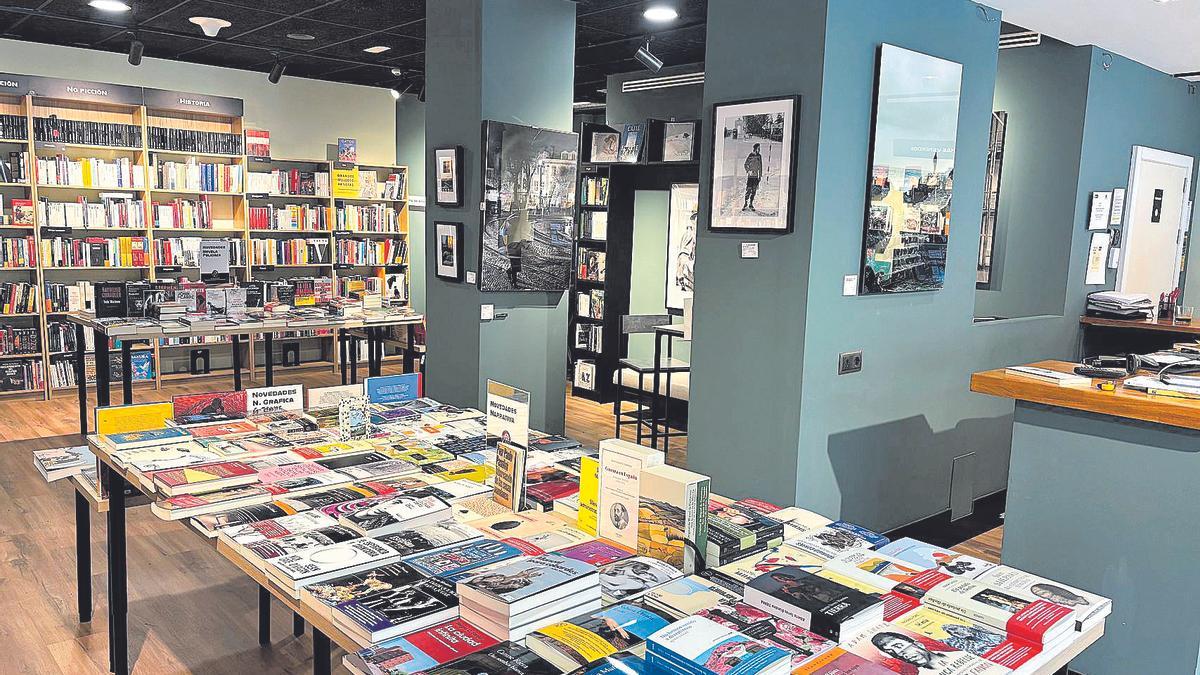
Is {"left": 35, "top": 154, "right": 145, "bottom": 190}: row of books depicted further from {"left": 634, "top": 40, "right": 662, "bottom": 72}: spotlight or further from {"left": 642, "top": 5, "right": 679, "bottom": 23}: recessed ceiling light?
{"left": 642, "top": 5, "right": 679, "bottom": 23}: recessed ceiling light

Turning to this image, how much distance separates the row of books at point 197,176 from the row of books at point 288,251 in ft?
2.14

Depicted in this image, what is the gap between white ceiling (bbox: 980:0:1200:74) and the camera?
4.55m

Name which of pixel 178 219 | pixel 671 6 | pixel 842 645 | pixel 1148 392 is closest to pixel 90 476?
pixel 842 645

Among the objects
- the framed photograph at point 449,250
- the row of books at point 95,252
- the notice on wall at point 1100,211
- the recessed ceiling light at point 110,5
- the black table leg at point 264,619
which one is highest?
the recessed ceiling light at point 110,5

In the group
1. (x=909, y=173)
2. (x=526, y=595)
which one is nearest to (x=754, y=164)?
(x=909, y=173)

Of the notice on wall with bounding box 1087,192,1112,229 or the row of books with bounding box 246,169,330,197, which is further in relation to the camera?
the row of books with bounding box 246,169,330,197

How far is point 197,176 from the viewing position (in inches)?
333

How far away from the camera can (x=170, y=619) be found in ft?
11.4

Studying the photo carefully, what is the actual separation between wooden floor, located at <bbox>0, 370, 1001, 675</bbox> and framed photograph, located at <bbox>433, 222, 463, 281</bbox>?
222cm

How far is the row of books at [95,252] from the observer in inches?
305

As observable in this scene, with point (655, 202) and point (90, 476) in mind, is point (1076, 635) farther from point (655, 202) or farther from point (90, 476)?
point (655, 202)

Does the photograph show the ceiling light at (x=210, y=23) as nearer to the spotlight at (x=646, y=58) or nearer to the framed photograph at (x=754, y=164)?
the spotlight at (x=646, y=58)

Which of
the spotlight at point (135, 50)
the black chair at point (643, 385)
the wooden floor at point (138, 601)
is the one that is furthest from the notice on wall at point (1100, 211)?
the spotlight at point (135, 50)

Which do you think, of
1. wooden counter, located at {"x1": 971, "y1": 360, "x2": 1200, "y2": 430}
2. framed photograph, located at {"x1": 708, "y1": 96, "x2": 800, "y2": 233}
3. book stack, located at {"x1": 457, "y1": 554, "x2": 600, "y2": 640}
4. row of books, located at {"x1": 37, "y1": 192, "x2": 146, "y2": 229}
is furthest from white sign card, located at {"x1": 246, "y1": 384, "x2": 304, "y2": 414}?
row of books, located at {"x1": 37, "y1": 192, "x2": 146, "y2": 229}
